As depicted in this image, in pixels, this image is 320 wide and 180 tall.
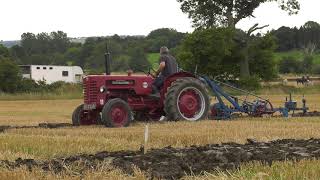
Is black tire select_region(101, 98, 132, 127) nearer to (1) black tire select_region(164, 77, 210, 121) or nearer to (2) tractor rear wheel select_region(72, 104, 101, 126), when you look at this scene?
(1) black tire select_region(164, 77, 210, 121)

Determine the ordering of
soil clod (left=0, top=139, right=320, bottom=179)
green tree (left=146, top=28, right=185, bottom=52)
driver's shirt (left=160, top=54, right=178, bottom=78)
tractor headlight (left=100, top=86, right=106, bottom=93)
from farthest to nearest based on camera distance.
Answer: green tree (left=146, top=28, right=185, bottom=52) → driver's shirt (left=160, top=54, right=178, bottom=78) → tractor headlight (left=100, top=86, right=106, bottom=93) → soil clod (left=0, top=139, right=320, bottom=179)

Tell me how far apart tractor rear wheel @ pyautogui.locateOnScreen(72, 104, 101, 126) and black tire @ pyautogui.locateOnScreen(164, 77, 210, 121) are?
1.84 metres

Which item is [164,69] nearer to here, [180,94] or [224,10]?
[180,94]

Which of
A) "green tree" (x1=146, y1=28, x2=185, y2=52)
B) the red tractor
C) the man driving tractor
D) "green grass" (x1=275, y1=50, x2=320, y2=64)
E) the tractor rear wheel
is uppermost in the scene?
"green tree" (x1=146, y1=28, x2=185, y2=52)

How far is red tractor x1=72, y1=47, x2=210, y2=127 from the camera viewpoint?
551 inches

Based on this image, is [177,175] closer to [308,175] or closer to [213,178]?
[213,178]

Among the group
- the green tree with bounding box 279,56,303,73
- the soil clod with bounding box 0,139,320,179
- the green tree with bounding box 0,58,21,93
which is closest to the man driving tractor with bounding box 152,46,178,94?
the soil clod with bounding box 0,139,320,179

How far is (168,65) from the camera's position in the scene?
15.0m

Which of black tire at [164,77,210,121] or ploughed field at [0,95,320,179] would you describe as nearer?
ploughed field at [0,95,320,179]

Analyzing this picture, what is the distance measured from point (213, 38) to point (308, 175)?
4047 centimetres

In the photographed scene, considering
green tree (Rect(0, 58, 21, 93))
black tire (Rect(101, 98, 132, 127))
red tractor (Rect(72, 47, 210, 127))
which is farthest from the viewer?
green tree (Rect(0, 58, 21, 93))

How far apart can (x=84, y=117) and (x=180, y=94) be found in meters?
2.49

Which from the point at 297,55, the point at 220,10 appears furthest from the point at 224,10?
the point at 297,55

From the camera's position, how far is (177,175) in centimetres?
620
